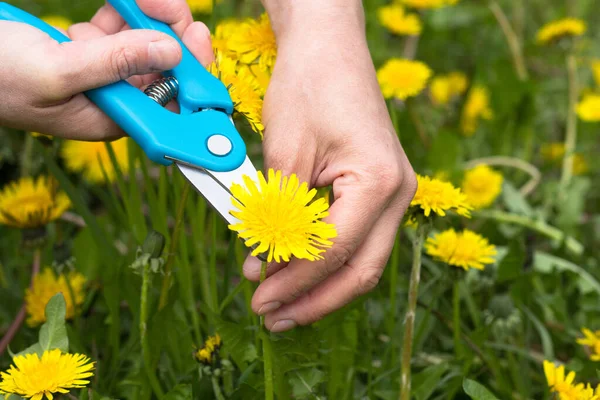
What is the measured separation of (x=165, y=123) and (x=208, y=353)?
303 millimetres

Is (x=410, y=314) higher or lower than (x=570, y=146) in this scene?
higher

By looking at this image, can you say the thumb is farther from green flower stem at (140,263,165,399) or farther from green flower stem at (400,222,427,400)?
green flower stem at (400,222,427,400)

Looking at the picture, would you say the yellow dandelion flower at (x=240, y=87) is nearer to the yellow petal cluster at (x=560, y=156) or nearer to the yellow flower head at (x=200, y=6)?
the yellow flower head at (x=200, y=6)

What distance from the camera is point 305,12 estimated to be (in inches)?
39.4

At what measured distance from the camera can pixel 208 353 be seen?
894 millimetres

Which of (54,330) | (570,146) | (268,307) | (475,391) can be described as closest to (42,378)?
(54,330)

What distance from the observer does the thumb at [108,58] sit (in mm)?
813

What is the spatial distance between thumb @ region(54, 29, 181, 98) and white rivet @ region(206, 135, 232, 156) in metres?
0.12

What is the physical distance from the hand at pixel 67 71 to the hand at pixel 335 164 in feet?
0.56

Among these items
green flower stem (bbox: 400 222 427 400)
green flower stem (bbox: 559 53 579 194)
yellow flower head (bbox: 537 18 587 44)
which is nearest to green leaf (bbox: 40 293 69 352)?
green flower stem (bbox: 400 222 427 400)

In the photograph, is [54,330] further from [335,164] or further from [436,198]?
[436,198]

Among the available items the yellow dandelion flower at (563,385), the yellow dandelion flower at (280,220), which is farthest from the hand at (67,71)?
the yellow dandelion flower at (563,385)

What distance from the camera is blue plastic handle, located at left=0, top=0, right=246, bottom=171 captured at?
0.83m

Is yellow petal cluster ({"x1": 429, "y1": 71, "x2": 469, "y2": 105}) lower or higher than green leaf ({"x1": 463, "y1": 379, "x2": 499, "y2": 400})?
lower
